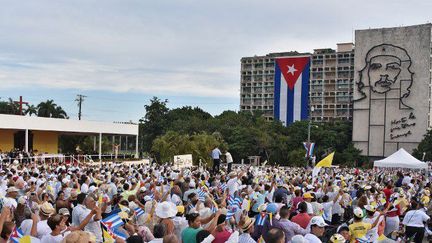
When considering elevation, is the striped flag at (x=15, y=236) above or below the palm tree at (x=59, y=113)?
below

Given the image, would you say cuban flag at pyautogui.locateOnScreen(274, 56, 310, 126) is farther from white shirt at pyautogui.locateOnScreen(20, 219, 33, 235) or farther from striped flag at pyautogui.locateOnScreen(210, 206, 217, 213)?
white shirt at pyautogui.locateOnScreen(20, 219, 33, 235)

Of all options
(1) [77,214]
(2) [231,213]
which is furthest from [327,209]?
(1) [77,214]

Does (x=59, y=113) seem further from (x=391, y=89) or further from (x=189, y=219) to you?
(x=189, y=219)

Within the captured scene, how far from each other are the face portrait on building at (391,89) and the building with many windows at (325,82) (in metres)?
15.1

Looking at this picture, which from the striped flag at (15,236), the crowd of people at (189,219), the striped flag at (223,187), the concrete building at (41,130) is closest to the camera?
the striped flag at (15,236)

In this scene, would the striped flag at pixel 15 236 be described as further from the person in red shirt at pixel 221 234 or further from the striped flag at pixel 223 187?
the striped flag at pixel 223 187

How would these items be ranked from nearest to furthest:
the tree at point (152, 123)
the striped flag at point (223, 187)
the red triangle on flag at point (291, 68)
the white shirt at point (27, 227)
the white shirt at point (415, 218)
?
the white shirt at point (27, 227) < the white shirt at point (415, 218) < the striped flag at point (223, 187) < the red triangle on flag at point (291, 68) < the tree at point (152, 123)

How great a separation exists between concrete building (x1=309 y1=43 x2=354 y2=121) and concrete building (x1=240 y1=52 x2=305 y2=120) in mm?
7543

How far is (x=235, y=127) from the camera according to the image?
6341 cm

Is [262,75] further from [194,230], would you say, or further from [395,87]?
[194,230]

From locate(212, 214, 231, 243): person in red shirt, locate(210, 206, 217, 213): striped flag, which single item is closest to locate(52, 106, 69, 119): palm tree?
locate(210, 206, 217, 213): striped flag

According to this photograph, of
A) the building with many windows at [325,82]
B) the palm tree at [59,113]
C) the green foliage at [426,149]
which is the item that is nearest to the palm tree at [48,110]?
the palm tree at [59,113]

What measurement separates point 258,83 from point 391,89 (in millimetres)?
33629

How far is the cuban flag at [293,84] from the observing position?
54.0 m
